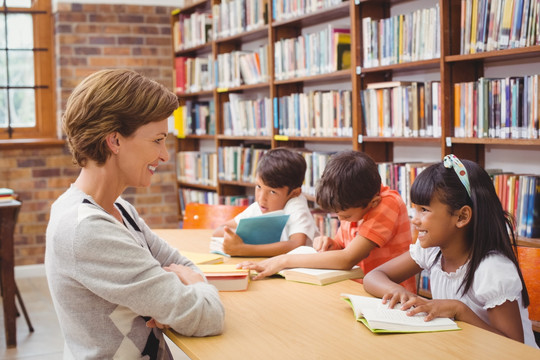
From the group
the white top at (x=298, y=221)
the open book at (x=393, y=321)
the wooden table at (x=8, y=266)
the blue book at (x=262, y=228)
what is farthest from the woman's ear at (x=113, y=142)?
the wooden table at (x=8, y=266)

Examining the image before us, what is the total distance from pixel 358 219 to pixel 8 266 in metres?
2.36

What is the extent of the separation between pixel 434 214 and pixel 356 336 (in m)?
0.46

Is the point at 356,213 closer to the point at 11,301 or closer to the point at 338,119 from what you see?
the point at 338,119

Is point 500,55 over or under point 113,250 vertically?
over

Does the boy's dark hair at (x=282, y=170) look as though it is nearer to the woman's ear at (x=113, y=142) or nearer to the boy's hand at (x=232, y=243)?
the boy's hand at (x=232, y=243)

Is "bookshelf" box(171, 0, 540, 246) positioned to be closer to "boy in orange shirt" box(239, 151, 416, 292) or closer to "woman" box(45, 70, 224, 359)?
"boy in orange shirt" box(239, 151, 416, 292)

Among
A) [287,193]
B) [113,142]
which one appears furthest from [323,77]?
[113,142]

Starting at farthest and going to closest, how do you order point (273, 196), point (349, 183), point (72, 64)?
point (72, 64), point (273, 196), point (349, 183)

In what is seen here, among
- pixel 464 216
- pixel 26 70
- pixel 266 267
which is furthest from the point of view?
pixel 26 70

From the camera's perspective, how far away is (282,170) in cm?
269

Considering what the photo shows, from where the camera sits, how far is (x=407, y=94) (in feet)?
11.4

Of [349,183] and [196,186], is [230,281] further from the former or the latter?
[196,186]

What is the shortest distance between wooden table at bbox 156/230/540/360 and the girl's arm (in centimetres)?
10

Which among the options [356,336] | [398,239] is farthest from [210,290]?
[398,239]
